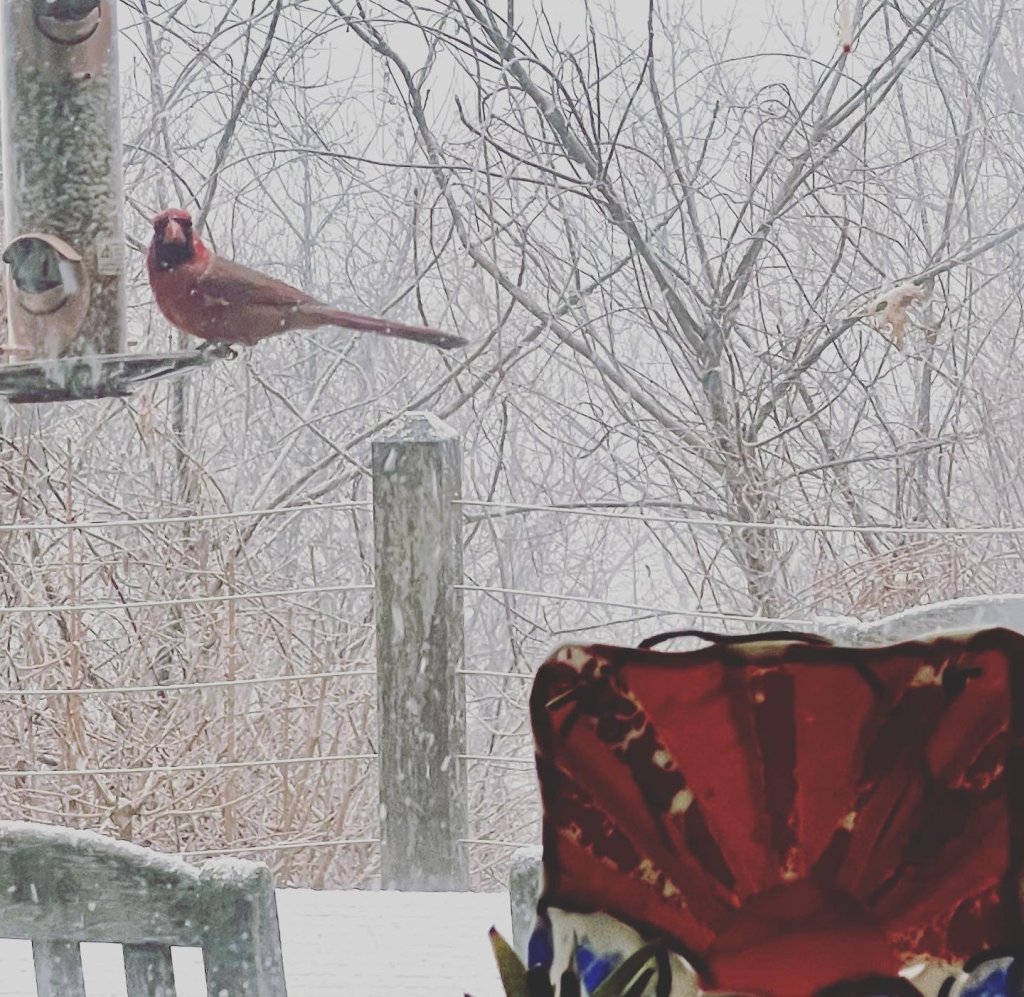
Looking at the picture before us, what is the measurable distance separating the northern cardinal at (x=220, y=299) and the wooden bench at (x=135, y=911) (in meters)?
0.66

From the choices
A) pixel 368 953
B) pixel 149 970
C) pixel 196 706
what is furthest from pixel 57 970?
pixel 196 706

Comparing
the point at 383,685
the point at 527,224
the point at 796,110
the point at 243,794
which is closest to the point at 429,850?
the point at 383,685

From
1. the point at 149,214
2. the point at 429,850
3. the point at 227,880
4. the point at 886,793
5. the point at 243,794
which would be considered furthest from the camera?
the point at 149,214

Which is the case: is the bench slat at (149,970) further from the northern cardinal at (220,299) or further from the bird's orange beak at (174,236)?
the bird's orange beak at (174,236)

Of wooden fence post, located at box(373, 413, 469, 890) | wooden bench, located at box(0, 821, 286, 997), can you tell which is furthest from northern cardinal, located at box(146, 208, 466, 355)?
wooden bench, located at box(0, 821, 286, 997)

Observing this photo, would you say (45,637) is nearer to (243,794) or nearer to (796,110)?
(243,794)

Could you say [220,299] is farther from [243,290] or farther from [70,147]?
[70,147]

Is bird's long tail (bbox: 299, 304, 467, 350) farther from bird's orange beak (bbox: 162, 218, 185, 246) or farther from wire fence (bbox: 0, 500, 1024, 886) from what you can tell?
wire fence (bbox: 0, 500, 1024, 886)

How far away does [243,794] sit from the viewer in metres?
1.54

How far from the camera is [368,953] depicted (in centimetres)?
49

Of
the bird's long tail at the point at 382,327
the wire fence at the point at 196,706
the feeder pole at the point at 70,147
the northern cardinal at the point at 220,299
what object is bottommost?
the wire fence at the point at 196,706

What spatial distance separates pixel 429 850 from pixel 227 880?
29.1 inches

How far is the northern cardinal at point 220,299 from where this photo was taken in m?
1.04

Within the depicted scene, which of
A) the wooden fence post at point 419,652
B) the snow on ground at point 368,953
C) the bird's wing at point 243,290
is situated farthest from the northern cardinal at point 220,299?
the snow on ground at point 368,953
